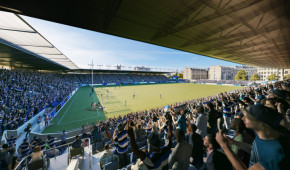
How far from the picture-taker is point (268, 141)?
1354 millimetres

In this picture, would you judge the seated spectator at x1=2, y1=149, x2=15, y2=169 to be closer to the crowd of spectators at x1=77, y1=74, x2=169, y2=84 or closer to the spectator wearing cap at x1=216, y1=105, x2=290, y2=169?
the spectator wearing cap at x1=216, y1=105, x2=290, y2=169

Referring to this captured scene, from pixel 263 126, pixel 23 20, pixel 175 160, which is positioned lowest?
pixel 175 160

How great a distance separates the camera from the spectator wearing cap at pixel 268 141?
1.21 metres

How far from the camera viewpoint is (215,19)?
221 inches

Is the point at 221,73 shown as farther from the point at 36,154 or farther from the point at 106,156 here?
the point at 36,154

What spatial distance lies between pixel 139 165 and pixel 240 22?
7.72m

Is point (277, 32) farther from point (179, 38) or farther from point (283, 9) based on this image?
point (179, 38)

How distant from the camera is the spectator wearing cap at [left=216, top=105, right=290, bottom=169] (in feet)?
3.95

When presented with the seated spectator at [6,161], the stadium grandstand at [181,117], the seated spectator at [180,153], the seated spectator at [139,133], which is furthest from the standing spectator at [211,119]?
the seated spectator at [6,161]

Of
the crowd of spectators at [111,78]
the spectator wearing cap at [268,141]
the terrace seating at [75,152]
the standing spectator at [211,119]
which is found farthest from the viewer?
the crowd of spectators at [111,78]

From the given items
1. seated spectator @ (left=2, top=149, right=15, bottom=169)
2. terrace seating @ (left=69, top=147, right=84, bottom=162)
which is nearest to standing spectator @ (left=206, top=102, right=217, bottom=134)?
terrace seating @ (left=69, top=147, right=84, bottom=162)

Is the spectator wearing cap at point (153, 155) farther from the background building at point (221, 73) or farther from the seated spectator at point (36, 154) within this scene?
the background building at point (221, 73)

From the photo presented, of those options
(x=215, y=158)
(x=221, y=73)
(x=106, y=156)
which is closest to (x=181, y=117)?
(x=215, y=158)

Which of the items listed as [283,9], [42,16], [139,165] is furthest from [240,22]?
[42,16]
